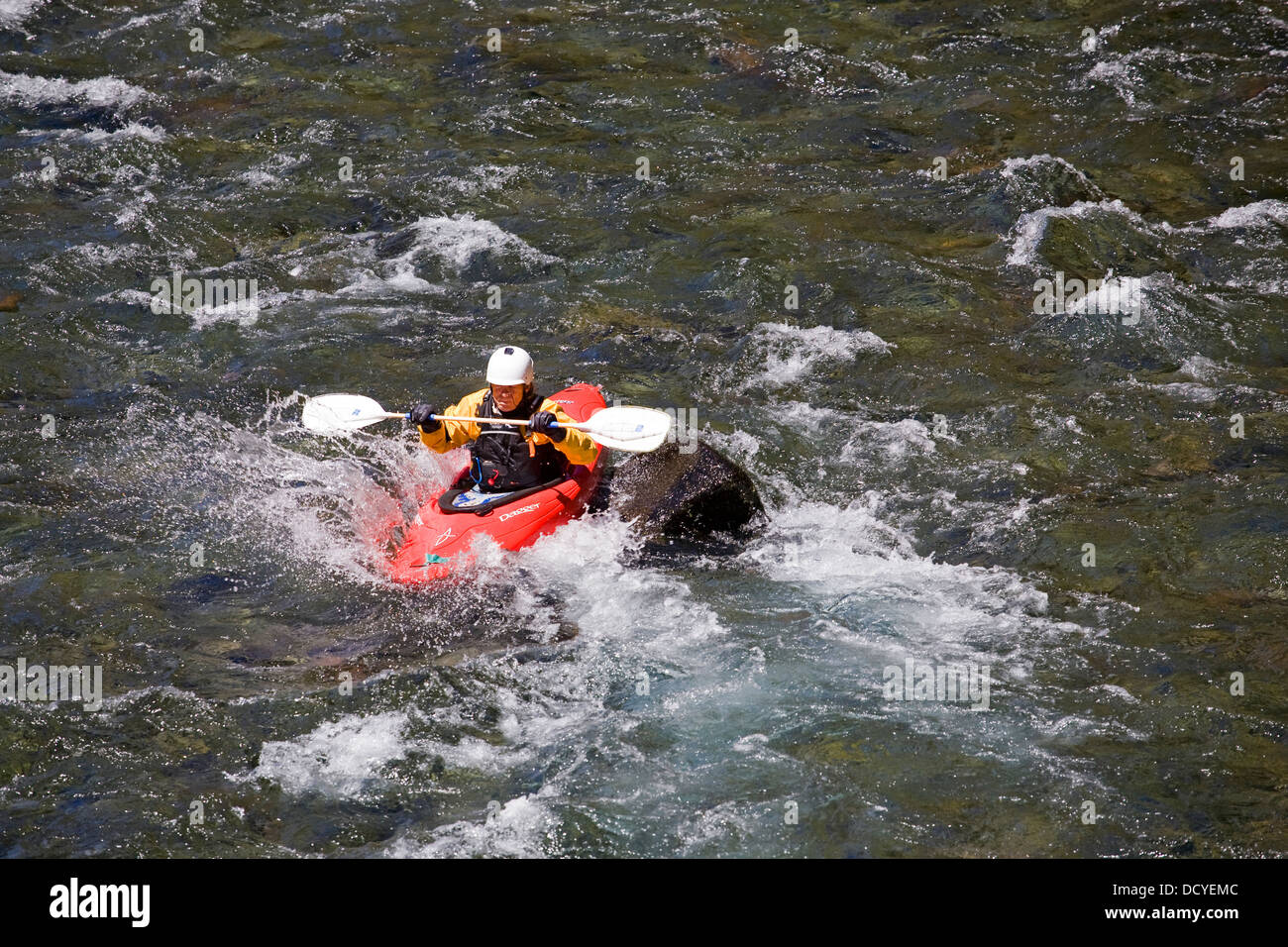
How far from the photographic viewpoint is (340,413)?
8.05 m

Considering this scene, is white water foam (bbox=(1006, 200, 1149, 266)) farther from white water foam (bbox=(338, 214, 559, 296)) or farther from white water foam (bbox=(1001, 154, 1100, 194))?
white water foam (bbox=(338, 214, 559, 296))

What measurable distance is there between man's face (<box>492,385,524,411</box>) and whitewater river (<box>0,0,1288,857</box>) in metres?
0.82

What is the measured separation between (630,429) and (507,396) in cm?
74

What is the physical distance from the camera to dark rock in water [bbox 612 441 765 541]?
7523 millimetres

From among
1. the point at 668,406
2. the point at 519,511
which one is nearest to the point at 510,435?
the point at 519,511

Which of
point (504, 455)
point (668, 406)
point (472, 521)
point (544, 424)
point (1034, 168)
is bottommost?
point (472, 521)

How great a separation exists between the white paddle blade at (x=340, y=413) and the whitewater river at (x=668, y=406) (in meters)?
0.40

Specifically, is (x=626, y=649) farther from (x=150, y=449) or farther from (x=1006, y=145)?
(x=1006, y=145)

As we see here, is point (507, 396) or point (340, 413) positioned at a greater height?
point (507, 396)

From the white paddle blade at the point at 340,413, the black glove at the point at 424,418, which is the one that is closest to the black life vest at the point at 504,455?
the black glove at the point at 424,418

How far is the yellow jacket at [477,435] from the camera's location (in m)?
7.59

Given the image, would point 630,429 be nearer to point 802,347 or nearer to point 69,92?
point 802,347

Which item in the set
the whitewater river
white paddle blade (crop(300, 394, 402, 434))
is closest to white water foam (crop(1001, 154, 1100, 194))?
the whitewater river
